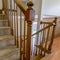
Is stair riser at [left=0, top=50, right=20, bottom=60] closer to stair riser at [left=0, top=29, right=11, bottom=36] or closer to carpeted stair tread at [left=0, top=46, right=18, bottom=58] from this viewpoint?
carpeted stair tread at [left=0, top=46, right=18, bottom=58]

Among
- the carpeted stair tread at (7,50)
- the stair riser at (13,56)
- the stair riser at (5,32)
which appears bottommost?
the stair riser at (13,56)

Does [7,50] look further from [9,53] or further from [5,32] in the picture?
[5,32]

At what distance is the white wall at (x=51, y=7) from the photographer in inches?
205

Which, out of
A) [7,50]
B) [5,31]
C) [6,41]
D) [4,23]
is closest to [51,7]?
[4,23]

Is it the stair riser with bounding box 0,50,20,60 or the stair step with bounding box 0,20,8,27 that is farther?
the stair step with bounding box 0,20,8,27

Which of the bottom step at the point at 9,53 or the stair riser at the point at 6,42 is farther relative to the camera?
the stair riser at the point at 6,42

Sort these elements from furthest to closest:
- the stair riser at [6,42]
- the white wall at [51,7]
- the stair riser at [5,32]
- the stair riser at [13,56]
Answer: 1. the white wall at [51,7]
2. the stair riser at [5,32]
3. the stair riser at [6,42]
4. the stair riser at [13,56]

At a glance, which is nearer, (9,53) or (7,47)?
(9,53)

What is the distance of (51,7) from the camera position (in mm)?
5367

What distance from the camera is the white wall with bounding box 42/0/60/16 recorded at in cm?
519

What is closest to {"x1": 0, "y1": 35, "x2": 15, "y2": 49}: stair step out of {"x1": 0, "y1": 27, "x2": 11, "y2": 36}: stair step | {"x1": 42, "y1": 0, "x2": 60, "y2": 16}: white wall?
{"x1": 0, "y1": 27, "x2": 11, "y2": 36}: stair step

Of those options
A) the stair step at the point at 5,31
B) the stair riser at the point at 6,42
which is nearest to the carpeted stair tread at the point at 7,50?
the stair riser at the point at 6,42

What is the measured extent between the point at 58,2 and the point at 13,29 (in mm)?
3543

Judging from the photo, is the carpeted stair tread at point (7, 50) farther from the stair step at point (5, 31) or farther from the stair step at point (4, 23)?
the stair step at point (4, 23)
